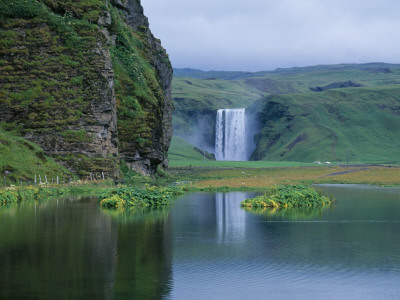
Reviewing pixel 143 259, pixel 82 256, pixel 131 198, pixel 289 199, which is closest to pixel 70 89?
pixel 131 198

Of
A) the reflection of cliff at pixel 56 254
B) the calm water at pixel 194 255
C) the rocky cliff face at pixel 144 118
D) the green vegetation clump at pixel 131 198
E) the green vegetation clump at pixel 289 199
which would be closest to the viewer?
the reflection of cliff at pixel 56 254

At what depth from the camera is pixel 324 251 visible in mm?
28047

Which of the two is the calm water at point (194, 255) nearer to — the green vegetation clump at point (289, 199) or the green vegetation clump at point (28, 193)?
the green vegetation clump at point (28, 193)

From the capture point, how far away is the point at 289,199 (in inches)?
2055

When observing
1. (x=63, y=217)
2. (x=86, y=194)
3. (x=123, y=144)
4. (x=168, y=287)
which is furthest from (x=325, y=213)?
(x=123, y=144)

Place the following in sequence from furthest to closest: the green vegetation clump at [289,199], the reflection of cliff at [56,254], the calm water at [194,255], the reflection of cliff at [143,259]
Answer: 1. the green vegetation clump at [289,199]
2. the calm water at [194,255]
3. the reflection of cliff at [143,259]
4. the reflection of cliff at [56,254]

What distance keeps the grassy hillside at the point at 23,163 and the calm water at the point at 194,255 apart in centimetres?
1593

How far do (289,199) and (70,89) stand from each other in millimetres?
34633

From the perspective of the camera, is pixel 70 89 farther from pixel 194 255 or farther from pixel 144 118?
pixel 194 255

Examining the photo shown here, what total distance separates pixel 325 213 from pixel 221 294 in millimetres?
27591

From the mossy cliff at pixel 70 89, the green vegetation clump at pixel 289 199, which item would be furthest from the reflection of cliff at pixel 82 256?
the mossy cliff at pixel 70 89

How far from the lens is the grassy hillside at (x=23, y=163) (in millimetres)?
58781

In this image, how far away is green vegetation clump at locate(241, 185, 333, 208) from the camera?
51.0 metres

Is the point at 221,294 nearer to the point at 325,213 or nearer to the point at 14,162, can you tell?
the point at 325,213
